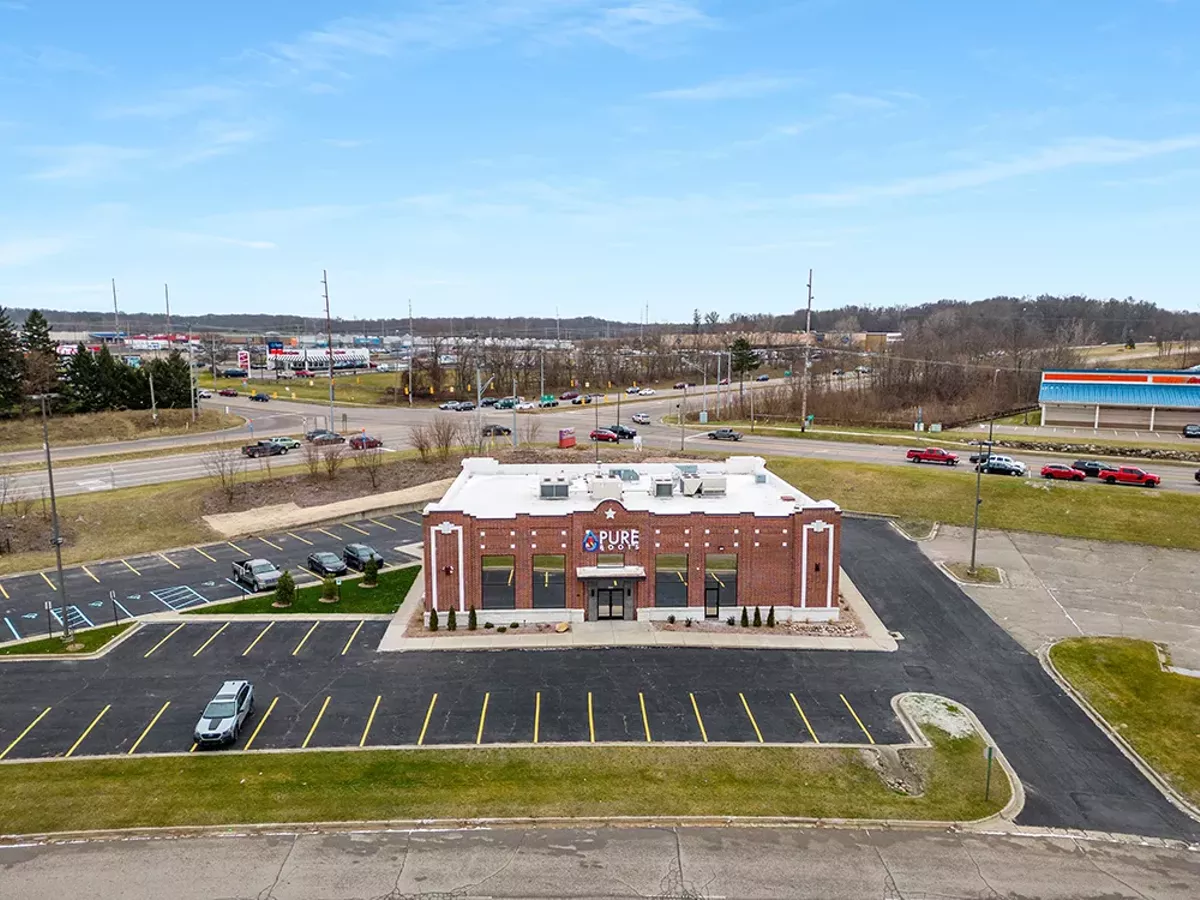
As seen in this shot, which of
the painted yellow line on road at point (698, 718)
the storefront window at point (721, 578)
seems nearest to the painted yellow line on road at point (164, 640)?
the painted yellow line on road at point (698, 718)

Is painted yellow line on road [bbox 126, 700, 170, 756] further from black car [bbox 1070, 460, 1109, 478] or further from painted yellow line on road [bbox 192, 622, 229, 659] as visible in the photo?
black car [bbox 1070, 460, 1109, 478]

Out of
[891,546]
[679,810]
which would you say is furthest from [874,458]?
[679,810]

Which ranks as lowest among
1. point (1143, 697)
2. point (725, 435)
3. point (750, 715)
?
point (1143, 697)

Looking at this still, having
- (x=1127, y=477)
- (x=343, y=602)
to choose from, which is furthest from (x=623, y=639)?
(x=1127, y=477)

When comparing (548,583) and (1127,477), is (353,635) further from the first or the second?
(1127,477)

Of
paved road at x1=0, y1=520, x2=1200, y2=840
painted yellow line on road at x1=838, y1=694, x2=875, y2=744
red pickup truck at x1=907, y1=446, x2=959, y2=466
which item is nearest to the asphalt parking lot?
paved road at x1=0, y1=520, x2=1200, y2=840

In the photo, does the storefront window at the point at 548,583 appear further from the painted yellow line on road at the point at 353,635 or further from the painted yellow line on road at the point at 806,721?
the painted yellow line on road at the point at 806,721
